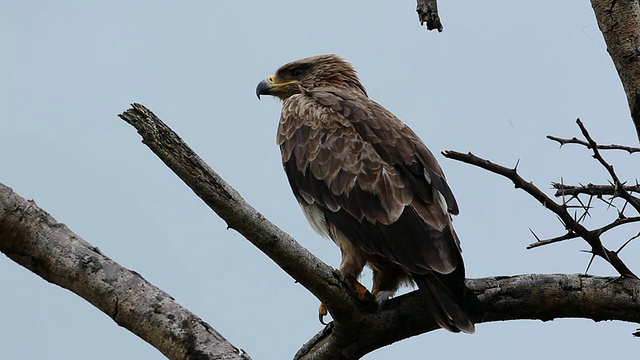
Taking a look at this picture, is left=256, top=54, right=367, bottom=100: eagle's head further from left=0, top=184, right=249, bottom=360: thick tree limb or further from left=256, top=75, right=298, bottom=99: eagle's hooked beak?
left=0, top=184, right=249, bottom=360: thick tree limb

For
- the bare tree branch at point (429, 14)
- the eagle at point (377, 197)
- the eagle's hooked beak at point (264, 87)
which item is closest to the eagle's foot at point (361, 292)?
the eagle at point (377, 197)

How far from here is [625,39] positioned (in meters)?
4.41

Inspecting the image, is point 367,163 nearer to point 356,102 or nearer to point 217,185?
point 356,102

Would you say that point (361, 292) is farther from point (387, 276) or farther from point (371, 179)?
point (371, 179)

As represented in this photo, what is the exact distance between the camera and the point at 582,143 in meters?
4.63

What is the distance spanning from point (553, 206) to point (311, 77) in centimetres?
394

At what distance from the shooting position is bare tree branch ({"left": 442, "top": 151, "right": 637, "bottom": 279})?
390 centimetres

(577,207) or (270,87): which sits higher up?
(270,87)

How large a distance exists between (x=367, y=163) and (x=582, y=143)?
59.5 inches

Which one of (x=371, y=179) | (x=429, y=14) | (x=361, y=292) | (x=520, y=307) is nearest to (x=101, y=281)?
(x=361, y=292)

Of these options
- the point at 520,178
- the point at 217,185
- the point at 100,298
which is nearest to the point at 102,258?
the point at 100,298

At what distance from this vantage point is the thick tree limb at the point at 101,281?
12.2 ft

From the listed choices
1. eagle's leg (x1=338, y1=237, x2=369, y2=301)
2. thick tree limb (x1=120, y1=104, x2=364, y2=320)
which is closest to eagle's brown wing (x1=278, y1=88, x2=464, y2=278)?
eagle's leg (x1=338, y1=237, x2=369, y2=301)

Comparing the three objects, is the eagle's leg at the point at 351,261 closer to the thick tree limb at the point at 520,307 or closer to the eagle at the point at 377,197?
the eagle at the point at 377,197
